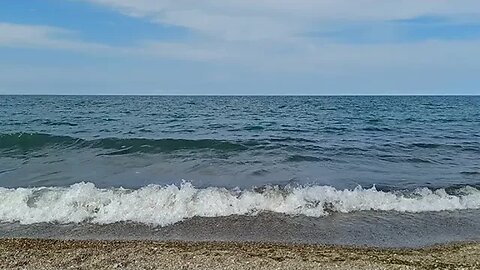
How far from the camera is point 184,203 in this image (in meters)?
9.20

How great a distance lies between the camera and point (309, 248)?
6.87 m

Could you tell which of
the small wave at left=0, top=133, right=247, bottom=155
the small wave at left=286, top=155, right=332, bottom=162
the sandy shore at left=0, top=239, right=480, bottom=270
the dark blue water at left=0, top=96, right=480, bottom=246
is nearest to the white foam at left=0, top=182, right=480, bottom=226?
the dark blue water at left=0, top=96, right=480, bottom=246

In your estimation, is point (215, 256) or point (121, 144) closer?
point (215, 256)

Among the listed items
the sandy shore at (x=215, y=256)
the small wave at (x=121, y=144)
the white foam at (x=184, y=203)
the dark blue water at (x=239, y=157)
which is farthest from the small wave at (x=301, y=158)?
the sandy shore at (x=215, y=256)

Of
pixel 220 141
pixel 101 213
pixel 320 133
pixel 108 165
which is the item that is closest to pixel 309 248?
pixel 101 213

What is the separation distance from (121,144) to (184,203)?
35.3 feet

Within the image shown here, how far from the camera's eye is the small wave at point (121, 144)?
18312 mm

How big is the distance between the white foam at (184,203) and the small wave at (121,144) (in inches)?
318

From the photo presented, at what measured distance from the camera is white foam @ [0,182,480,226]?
856 cm

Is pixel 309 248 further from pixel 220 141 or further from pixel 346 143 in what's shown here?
pixel 346 143

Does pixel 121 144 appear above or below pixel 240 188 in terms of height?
above

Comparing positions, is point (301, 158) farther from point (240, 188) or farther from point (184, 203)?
point (184, 203)

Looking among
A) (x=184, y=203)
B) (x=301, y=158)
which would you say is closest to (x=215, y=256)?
(x=184, y=203)

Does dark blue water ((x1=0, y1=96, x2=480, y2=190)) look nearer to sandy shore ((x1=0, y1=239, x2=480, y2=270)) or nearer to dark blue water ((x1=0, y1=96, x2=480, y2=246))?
dark blue water ((x1=0, y1=96, x2=480, y2=246))
